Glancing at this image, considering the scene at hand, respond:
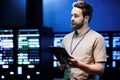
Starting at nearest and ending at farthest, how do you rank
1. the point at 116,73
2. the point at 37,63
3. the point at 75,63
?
1. the point at 75,63
2. the point at 37,63
3. the point at 116,73

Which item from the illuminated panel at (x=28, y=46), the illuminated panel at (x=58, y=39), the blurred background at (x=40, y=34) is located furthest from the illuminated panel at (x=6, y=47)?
the illuminated panel at (x=58, y=39)

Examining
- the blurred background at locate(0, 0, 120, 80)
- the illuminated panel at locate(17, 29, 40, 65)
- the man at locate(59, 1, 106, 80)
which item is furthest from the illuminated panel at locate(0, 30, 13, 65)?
the man at locate(59, 1, 106, 80)

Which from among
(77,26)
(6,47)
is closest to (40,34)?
(6,47)

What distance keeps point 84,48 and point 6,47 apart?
6.37ft

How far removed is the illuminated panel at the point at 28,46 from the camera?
164 inches

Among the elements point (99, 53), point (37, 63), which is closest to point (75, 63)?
point (99, 53)

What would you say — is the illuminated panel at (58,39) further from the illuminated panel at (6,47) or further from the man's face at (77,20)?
the man's face at (77,20)

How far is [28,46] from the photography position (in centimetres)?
418

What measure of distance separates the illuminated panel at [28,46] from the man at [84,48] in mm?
1593

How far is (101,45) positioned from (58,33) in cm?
212

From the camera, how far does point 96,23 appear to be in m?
4.92

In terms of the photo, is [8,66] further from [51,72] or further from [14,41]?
[51,72]

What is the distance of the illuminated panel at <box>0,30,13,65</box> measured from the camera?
4207 mm

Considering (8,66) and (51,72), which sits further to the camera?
(51,72)
